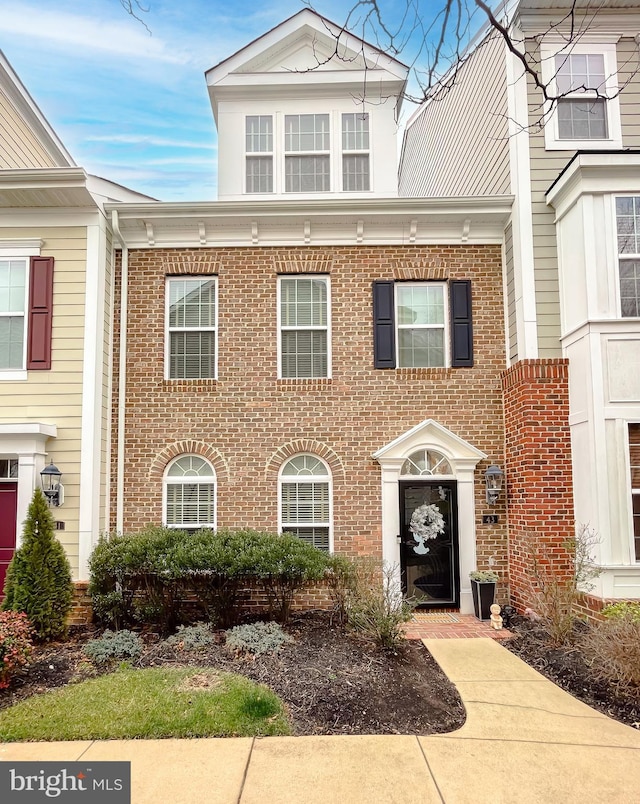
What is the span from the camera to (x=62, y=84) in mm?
4109

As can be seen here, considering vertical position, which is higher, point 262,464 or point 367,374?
point 367,374

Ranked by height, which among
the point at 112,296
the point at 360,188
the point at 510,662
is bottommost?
the point at 510,662

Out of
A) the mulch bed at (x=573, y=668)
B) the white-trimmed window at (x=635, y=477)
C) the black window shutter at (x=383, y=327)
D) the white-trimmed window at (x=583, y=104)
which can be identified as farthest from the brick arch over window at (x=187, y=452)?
the white-trimmed window at (x=583, y=104)

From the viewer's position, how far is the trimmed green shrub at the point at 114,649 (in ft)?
21.1

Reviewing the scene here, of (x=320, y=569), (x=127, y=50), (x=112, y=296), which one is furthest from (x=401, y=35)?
(x=112, y=296)

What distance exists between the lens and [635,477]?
7582 millimetres

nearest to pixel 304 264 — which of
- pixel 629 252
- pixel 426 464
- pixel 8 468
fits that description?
pixel 426 464

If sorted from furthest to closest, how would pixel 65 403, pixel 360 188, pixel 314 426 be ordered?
pixel 360 188, pixel 314 426, pixel 65 403

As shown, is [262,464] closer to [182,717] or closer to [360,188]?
[182,717]

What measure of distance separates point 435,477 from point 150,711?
525cm

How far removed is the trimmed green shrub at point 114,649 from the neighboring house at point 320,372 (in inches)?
87.3

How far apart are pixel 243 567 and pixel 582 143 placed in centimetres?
789

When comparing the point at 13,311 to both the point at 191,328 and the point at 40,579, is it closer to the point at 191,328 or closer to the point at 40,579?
the point at 191,328

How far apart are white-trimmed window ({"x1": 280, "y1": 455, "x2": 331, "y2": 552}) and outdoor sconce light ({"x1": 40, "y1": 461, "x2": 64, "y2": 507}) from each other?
10.3 ft
